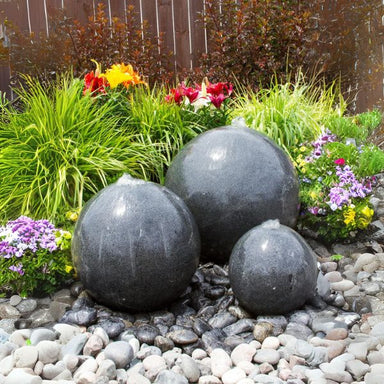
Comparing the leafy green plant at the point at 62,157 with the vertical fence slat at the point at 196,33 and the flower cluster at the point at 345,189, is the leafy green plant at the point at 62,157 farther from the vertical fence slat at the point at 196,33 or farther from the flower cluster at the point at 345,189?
the vertical fence slat at the point at 196,33

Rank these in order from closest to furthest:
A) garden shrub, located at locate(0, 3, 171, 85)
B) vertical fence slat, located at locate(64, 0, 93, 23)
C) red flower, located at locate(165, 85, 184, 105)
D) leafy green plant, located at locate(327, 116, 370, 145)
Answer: red flower, located at locate(165, 85, 184, 105)
leafy green plant, located at locate(327, 116, 370, 145)
garden shrub, located at locate(0, 3, 171, 85)
vertical fence slat, located at locate(64, 0, 93, 23)

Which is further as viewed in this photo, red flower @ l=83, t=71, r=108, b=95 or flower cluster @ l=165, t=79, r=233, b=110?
red flower @ l=83, t=71, r=108, b=95

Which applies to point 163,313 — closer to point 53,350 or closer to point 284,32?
point 53,350

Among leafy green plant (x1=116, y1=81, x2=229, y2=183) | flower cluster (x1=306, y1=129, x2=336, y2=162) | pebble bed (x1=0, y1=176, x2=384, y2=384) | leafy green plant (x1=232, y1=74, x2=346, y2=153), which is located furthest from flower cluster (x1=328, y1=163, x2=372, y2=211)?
leafy green plant (x1=116, y1=81, x2=229, y2=183)

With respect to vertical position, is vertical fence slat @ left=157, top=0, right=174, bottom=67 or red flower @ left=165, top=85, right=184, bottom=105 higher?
vertical fence slat @ left=157, top=0, right=174, bottom=67

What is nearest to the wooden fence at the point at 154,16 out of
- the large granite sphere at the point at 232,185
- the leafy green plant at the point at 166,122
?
the leafy green plant at the point at 166,122

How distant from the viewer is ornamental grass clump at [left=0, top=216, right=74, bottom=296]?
155 inches

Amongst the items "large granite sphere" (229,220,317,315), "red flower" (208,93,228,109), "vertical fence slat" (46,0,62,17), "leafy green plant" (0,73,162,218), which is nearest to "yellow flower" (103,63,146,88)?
"leafy green plant" (0,73,162,218)

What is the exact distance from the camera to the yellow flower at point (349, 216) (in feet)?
15.2

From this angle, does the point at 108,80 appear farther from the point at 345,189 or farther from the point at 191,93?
the point at 345,189

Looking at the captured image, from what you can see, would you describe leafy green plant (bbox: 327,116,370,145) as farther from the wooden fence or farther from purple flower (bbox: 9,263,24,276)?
purple flower (bbox: 9,263,24,276)

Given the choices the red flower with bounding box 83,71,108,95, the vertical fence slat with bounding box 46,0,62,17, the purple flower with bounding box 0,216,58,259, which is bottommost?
the purple flower with bounding box 0,216,58,259

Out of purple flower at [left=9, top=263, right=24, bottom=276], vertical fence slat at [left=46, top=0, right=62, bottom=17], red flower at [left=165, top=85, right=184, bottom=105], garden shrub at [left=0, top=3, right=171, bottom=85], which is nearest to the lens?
purple flower at [left=9, top=263, right=24, bottom=276]

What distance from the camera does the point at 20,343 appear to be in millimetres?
3291
